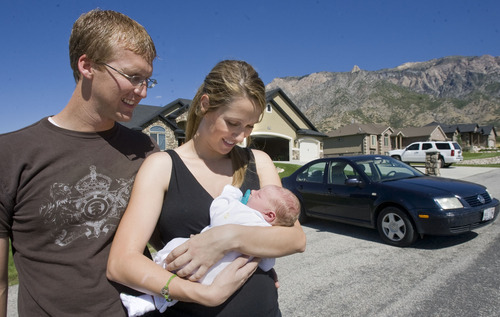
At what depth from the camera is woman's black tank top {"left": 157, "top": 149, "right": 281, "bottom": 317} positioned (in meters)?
1.42

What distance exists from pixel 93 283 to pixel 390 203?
5.58 metres

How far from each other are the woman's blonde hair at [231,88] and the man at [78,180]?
1.11 feet

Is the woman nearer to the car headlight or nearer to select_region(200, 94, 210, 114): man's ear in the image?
select_region(200, 94, 210, 114): man's ear

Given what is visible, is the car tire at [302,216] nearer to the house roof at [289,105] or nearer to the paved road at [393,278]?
the paved road at [393,278]

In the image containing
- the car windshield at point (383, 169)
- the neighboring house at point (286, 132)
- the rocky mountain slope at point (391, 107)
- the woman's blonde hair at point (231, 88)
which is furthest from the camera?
the rocky mountain slope at point (391, 107)

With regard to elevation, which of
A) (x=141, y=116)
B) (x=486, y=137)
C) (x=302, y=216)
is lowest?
(x=302, y=216)

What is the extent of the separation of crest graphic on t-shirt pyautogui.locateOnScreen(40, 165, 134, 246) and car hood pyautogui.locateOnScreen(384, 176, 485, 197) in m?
5.55

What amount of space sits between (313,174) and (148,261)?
21.9 ft

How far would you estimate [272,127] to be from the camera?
28.5 metres

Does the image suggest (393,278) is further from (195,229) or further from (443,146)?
Answer: (443,146)

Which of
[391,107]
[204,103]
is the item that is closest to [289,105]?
[204,103]

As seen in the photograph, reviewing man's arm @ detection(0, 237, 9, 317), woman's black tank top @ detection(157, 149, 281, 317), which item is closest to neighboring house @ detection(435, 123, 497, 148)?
woman's black tank top @ detection(157, 149, 281, 317)

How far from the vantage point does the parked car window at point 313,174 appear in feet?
24.2

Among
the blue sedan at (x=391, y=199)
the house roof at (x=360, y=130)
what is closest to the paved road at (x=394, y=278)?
the blue sedan at (x=391, y=199)
